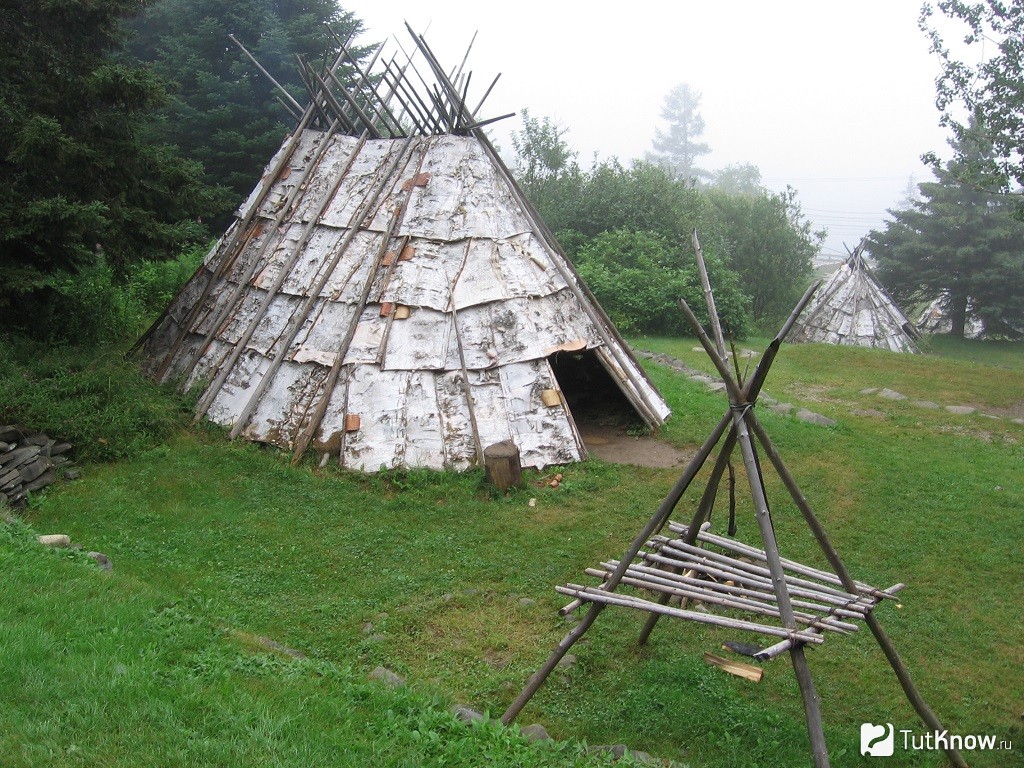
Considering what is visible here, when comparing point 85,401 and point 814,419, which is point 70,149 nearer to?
point 85,401

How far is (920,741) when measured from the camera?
16.1ft

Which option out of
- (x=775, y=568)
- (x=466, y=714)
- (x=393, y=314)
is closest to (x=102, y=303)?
(x=393, y=314)

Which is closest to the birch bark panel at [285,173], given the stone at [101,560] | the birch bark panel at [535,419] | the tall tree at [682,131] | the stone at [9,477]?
the birch bark panel at [535,419]

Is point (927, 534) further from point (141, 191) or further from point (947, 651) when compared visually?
point (141, 191)

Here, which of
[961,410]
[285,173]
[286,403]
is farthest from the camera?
[961,410]

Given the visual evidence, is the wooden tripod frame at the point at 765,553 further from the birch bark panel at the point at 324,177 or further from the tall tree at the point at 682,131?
the tall tree at the point at 682,131

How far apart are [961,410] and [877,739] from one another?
9.30 meters

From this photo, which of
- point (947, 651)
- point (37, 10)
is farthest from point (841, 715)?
point (37, 10)

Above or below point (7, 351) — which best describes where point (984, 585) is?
below

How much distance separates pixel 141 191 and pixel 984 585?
10.1m

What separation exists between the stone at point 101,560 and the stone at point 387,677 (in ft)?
8.06

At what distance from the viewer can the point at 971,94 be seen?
13250 mm

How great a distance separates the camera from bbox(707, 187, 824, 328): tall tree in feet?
93.3

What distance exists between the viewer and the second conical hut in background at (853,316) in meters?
22.8
